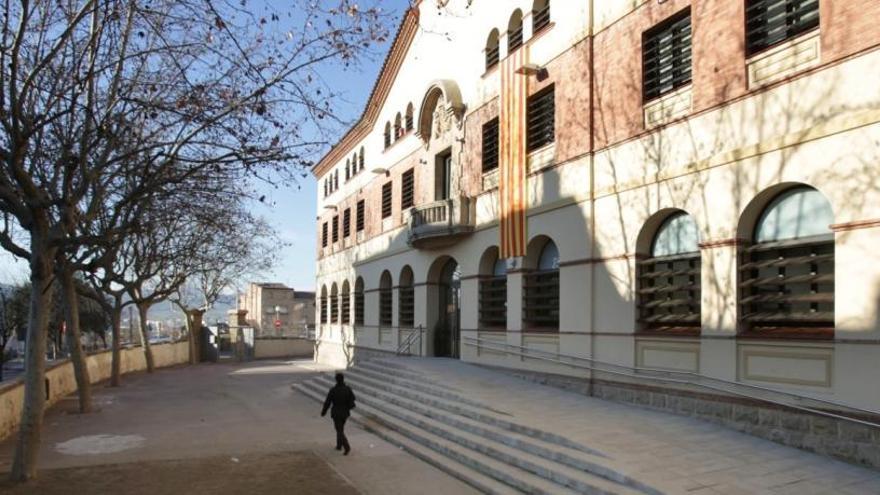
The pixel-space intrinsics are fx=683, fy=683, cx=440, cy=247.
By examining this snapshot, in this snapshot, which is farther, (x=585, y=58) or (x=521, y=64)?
(x=521, y=64)

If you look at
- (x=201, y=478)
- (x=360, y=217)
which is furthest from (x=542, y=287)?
(x=360, y=217)

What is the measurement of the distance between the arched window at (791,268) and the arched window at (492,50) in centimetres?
1040

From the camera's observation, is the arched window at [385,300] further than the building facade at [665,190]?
Yes

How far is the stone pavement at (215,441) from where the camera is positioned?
Result: 10.2 m

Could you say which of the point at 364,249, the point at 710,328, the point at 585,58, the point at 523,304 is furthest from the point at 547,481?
the point at 364,249

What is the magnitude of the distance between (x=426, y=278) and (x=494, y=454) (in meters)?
12.7

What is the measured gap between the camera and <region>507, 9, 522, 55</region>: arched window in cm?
1791

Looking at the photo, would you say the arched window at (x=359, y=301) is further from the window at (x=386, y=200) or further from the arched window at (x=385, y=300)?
the window at (x=386, y=200)

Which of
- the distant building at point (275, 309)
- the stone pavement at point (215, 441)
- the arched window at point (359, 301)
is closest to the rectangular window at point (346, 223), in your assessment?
the arched window at point (359, 301)

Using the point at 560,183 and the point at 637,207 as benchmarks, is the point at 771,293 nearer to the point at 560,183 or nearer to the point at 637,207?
the point at 637,207

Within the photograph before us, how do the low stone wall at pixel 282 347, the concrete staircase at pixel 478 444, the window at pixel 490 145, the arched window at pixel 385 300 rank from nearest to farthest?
the concrete staircase at pixel 478 444
the window at pixel 490 145
the arched window at pixel 385 300
the low stone wall at pixel 282 347

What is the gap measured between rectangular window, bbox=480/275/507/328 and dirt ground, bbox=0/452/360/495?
7.80 metres

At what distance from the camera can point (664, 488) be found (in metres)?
7.55

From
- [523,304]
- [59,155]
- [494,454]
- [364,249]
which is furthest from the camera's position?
[364,249]
